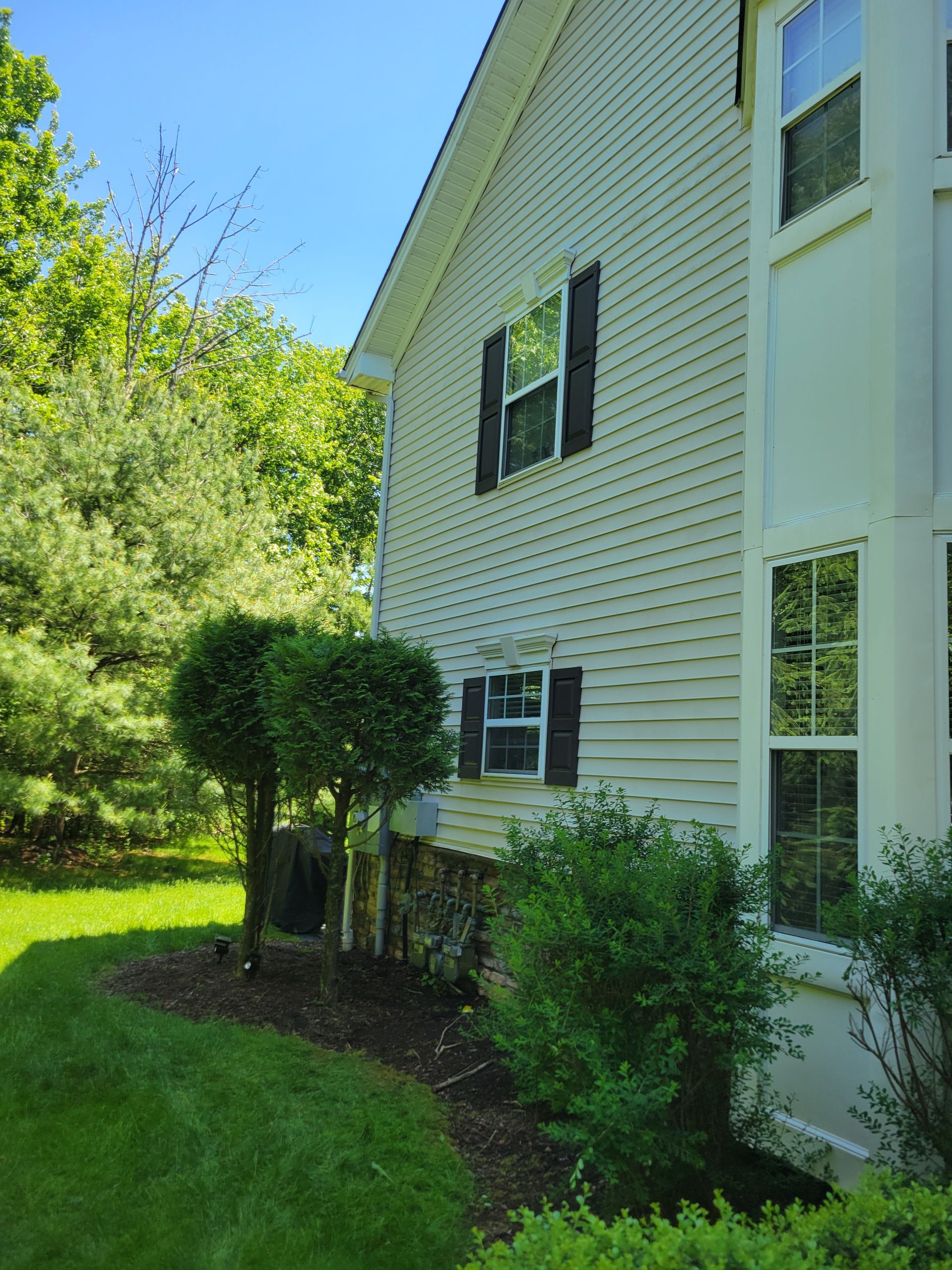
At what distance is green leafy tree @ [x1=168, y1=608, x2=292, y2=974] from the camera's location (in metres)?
7.38

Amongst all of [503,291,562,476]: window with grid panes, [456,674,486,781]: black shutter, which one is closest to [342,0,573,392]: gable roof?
[503,291,562,476]: window with grid panes

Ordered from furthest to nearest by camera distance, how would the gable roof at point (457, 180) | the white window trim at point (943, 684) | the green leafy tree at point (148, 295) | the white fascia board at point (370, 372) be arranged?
the green leafy tree at point (148, 295), the white fascia board at point (370, 372), the gable roof at point (457, 180), the white window trim at point (943, 684)

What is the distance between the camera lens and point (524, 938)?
3.50m

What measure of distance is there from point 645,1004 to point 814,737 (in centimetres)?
151

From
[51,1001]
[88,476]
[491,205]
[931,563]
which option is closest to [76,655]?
[88,476]

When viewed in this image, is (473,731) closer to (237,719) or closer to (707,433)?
(237,719)

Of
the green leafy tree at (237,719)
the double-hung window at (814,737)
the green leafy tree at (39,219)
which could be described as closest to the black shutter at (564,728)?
the double-hung window at (814,737)

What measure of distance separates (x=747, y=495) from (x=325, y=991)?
4.83m

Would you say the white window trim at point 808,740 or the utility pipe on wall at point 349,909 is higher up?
the white window trim at point 808,740

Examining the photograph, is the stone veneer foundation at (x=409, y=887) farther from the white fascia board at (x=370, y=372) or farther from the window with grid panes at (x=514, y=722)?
the white fascia board at (x=370, y=372)

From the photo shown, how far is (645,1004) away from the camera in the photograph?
10.3 feet

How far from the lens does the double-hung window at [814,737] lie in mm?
3855

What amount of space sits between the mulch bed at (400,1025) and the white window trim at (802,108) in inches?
172

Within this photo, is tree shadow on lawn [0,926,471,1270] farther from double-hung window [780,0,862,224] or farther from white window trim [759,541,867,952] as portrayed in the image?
double-hung window [780,0,862,224]
